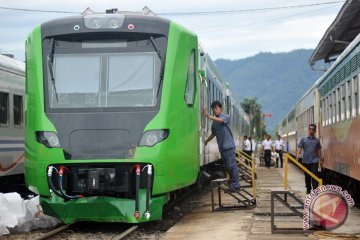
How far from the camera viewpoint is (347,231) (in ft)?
32.6

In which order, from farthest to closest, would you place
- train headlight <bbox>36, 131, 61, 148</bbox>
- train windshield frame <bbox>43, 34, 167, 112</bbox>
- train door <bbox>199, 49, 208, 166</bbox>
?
train door <bbox>199, 49, 208, 166</bbox> → train windshield frame <bbox>43, 34, 167, 112</bbox> → train headlight <bbox>36, 131, 61, 148</bbox>

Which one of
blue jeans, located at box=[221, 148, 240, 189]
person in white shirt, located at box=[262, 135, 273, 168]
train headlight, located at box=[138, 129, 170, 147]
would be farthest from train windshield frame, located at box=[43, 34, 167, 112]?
person in white shirt, located at box=[262, 135, 273, 168]

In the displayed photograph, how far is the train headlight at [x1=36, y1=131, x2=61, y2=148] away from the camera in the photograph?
1010cm

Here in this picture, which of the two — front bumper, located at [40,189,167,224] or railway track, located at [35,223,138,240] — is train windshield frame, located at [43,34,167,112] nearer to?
front bumper, located at [40,189,167,224]

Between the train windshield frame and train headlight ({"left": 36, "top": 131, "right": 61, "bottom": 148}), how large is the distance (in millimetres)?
376

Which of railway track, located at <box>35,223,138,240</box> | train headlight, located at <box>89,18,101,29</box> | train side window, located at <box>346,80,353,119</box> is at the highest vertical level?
train headlight, located at <box>89,18,101,29</box>

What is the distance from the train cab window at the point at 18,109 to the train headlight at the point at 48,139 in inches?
210

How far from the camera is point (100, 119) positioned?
33.4 feet

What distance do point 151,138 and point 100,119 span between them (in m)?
0.79

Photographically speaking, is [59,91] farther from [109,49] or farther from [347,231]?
[347,231]

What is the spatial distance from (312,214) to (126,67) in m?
3.36

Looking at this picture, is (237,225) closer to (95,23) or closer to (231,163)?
(231,163)

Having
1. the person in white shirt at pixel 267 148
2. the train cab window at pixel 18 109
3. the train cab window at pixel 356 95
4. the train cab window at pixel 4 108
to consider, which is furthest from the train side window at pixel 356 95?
the person in white shirt at pixel 267 148

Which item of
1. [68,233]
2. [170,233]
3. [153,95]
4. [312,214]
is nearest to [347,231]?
[312,214]
